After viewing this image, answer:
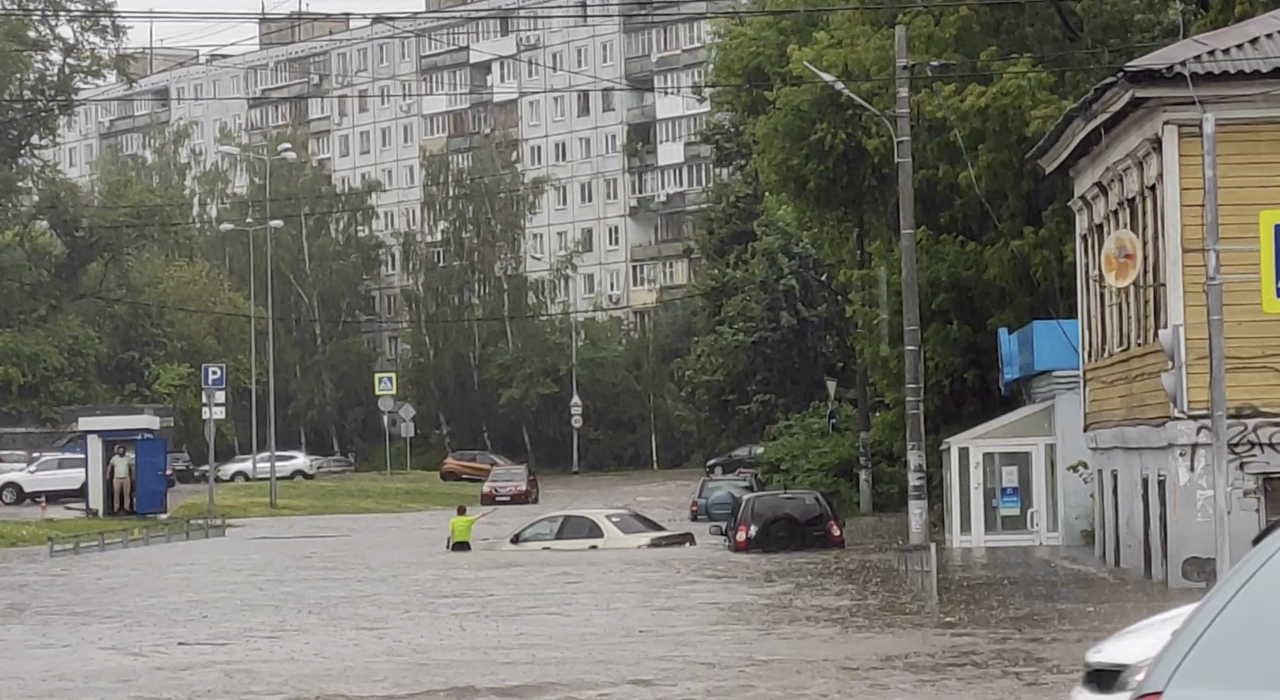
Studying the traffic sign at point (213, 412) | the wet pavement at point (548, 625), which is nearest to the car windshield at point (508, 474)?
the traffic sign at point (213, 412)

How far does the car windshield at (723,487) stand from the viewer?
159ft

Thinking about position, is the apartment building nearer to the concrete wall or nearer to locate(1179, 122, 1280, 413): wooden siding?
the concrete wall

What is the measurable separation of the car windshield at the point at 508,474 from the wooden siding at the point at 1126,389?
1265 inches

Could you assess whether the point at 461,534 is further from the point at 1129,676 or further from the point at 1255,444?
the point at 1129,676

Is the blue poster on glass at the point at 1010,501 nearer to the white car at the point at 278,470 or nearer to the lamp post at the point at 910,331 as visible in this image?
the lamp post at the point at 910,331

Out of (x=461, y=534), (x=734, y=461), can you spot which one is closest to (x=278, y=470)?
(x=734, y=461)

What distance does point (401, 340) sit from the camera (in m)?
94.8

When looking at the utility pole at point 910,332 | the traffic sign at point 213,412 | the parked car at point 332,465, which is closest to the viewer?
the utility pole at point 910,332

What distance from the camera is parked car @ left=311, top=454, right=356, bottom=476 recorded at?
85500 mm

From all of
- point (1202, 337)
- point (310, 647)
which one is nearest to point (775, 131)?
point (1202, 337)

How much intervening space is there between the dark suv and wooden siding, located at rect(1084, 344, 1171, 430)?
5.19 metres

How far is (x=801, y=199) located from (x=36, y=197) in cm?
3980

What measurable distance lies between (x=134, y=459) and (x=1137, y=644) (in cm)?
4545

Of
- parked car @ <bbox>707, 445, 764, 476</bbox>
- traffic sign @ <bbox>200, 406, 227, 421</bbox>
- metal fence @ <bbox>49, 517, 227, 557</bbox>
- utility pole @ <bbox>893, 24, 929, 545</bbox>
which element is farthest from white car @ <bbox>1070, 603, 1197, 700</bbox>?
parked car @ <bbox>707, 445, 764, 476</bbox>
